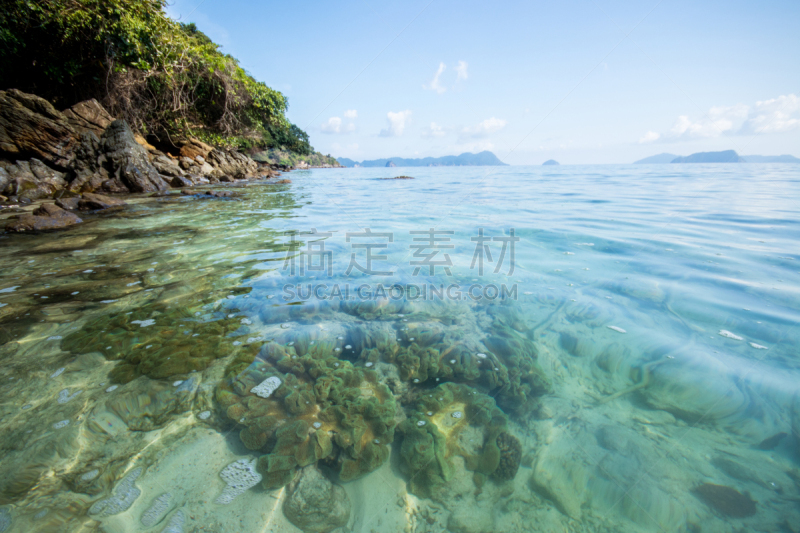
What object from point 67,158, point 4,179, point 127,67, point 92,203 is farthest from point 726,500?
point 127,67

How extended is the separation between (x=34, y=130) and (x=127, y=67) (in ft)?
14.7

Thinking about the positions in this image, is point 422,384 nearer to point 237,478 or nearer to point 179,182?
point 237,478

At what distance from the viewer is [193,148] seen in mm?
18188

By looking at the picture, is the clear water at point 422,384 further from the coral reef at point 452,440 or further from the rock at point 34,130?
the rock at point 34,130

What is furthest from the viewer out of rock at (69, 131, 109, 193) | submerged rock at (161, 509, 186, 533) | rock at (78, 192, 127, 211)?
rock at (69, 131, 109, 193)

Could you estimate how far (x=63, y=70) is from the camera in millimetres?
12312

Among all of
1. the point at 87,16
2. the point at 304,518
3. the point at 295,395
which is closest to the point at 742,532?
the point at 304,518

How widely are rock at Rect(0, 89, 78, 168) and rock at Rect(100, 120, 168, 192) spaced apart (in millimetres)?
1061

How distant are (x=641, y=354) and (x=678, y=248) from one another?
3542mm

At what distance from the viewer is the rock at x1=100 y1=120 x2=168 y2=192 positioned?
444 inches

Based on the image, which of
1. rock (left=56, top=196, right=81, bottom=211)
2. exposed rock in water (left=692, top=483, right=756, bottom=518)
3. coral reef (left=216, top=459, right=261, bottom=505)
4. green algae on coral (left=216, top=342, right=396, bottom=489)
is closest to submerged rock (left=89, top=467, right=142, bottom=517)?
coral reef (left=216, top=459, right=261, bottom=505)

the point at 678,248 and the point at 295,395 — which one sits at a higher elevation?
the point at 678,248

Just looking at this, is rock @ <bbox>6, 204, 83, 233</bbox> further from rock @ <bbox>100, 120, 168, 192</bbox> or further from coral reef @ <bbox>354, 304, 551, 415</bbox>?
coral reef @ <bbox>354, 304, 551, 415</bbox>

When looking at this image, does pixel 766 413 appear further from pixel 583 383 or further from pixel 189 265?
pixel 189 265
